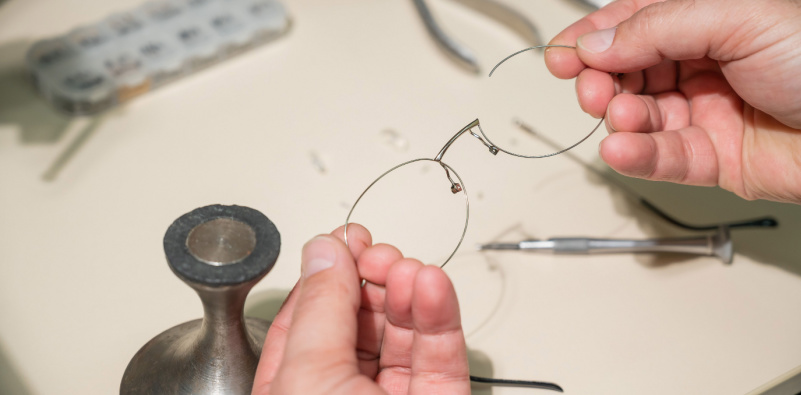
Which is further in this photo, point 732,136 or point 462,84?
point 462,84

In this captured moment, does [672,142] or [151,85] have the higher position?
[672,142]

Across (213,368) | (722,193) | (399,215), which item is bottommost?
(213,368)

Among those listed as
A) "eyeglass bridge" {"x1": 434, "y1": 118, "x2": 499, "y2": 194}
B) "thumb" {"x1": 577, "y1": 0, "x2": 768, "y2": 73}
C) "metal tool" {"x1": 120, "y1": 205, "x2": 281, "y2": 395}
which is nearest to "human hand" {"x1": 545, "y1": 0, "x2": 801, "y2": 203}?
"thumb" {"x1": 577, "y1": 0, "x2": 768, "y2": 73}

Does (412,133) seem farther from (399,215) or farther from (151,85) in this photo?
(151,85)

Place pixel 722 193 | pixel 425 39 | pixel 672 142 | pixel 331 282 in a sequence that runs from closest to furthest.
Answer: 1. pixel 331 282
2. pixel 672 142
3. pixel 722 193
4. pixel 425 39

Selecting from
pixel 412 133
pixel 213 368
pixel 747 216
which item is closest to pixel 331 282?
pixel 213 368

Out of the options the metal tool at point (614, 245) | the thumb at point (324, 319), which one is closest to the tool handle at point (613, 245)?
the metal tool at point (614, 245)

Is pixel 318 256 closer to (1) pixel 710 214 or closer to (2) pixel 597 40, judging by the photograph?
(2) pixel 597 40

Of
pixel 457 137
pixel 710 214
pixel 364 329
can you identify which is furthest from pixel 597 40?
pixel 364 329
